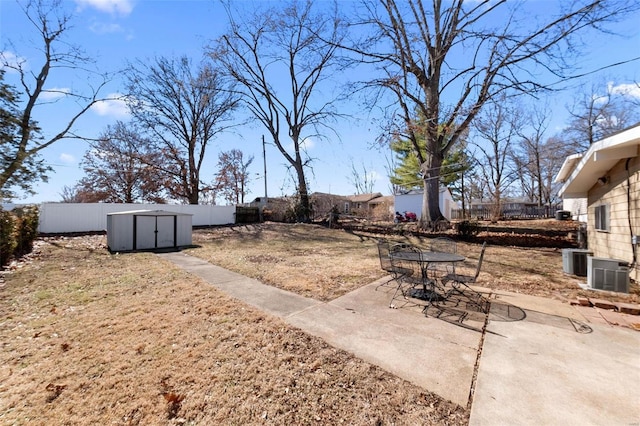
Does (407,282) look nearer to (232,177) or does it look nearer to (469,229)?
(469,229)

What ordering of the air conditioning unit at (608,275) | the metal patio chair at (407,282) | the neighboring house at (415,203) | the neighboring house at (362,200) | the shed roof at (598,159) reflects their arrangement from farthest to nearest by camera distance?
the neighboring house at (362,200) → the neighboring house at (415,203) → the shed roof at (598,159) → the air conditioning unit at (608,275) → the metal patio chair at (407,282)

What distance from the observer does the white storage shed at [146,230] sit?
9.98 m

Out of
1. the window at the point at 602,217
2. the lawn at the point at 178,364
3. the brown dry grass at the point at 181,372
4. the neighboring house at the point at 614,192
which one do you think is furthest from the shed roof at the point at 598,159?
the brown dry grass at the point at 181,372

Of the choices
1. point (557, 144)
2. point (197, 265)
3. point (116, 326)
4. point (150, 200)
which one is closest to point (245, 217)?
point (150, 200)

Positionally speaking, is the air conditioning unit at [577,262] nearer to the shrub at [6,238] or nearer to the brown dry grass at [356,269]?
the brown dry grass at [356,269]

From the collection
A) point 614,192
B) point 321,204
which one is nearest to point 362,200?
point 321,204

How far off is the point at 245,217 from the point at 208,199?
1266 centimetres

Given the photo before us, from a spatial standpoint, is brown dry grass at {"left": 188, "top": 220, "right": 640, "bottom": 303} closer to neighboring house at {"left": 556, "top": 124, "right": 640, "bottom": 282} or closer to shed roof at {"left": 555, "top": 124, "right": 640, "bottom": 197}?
neighboring house at {"left": 556, "top": 124, "right": 640, "bottom": 282}

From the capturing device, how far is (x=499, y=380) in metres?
2.30

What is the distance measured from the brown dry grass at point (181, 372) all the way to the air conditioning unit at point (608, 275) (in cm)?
534

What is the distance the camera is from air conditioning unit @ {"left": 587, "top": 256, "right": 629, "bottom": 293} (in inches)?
188

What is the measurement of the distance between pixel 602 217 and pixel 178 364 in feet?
32.6

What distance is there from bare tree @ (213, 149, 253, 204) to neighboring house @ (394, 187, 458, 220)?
1868 cm

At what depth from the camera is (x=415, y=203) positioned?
2508cm
